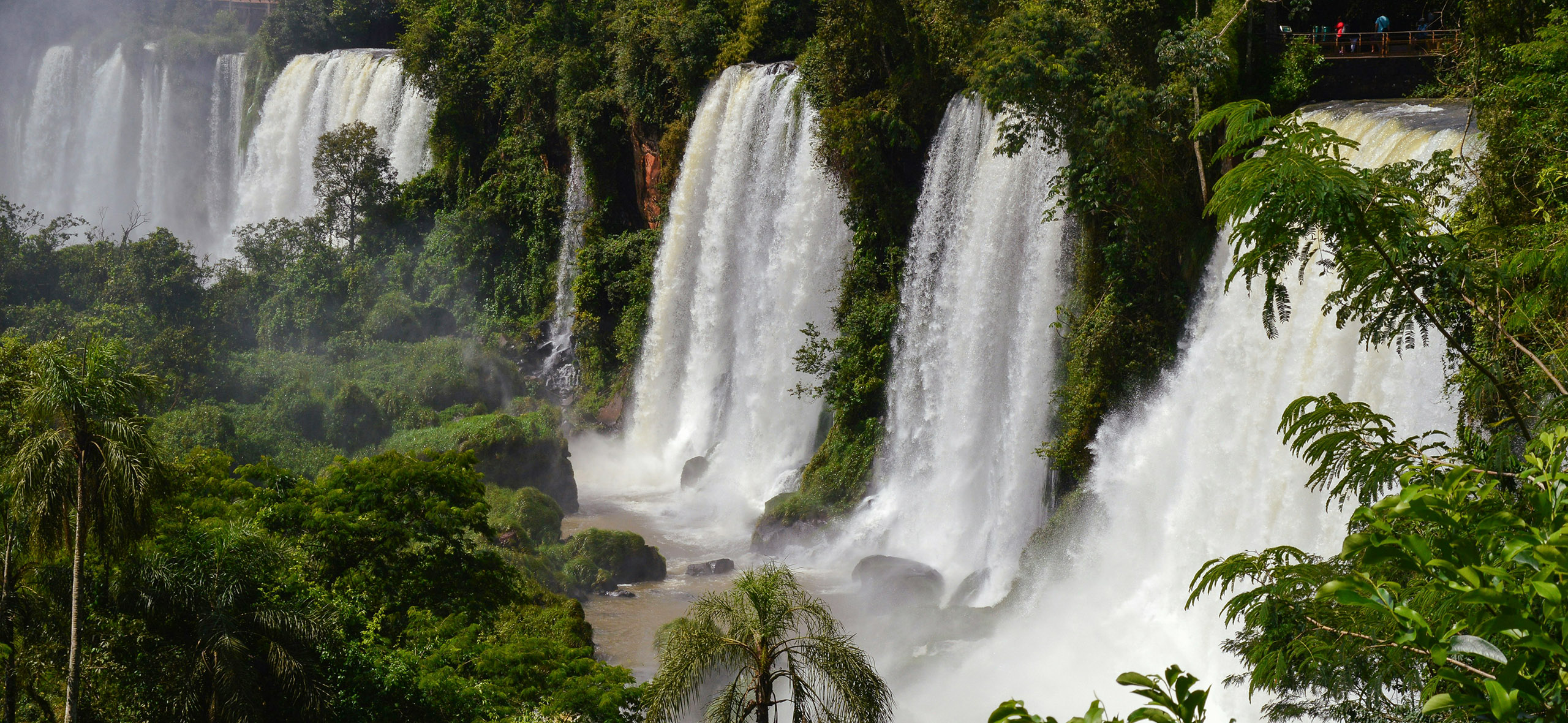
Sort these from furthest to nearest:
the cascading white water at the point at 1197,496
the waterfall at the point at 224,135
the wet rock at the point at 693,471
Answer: the waterfall at the point at 224,135 → the wet rock at the point at 693,471 → the cascading white water at the point at 1197,496

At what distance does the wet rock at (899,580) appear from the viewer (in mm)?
18266

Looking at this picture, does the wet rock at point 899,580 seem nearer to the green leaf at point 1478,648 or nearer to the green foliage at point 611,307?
the green foliage at point 611,307

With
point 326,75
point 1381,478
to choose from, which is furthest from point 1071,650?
point 326,75

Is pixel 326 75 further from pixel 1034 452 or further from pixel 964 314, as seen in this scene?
pixel 1034 452

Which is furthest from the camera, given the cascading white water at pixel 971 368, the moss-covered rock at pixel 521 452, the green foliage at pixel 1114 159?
the moss-covered rock at pixel 521 452

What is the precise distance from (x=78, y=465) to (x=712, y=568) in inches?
510

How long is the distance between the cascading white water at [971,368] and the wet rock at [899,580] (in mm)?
620

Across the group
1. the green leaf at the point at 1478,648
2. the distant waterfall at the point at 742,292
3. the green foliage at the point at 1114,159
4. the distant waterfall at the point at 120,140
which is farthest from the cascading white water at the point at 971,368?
the distant waterfall at the point at 120,140

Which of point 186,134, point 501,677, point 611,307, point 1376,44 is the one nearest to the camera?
point 501,677

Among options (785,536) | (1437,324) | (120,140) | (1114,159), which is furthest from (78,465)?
(120,140)

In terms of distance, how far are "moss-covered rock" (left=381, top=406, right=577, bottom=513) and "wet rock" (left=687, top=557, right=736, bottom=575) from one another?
5.27 metres

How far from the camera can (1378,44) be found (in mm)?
16922

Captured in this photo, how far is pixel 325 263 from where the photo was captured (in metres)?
36.5

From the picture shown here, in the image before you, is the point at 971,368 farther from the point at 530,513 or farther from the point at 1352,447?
the point at 1352,447
